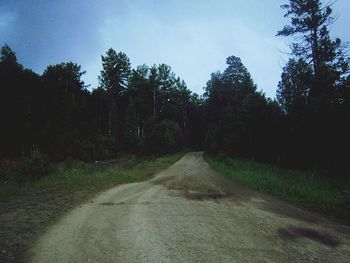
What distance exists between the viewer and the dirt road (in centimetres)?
575

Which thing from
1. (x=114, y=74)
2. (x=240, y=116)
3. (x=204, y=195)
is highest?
(x=114, y=74)

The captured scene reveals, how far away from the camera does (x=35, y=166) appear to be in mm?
18969

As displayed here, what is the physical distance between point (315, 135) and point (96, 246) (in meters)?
22.1

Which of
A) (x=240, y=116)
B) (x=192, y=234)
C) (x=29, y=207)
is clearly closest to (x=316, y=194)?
(x=192, y=234)

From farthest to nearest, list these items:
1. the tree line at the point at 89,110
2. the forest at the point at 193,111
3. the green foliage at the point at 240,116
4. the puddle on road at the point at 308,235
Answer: the tree line at the point at 89,110, the green foliage at the point at 240,116, the forest at the point at 193,111, the puddle on road at the point at 308,235

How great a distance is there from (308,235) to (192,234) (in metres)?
3.02

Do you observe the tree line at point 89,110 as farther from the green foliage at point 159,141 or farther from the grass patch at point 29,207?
the grass patch at point 29,207

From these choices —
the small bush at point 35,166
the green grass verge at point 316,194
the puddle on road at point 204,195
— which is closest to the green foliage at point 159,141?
the small bush at point 35,166

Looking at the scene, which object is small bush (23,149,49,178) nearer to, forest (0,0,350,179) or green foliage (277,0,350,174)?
forest (0,0,350,179)

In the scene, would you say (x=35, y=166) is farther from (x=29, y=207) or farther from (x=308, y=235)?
(x=308, y=235)

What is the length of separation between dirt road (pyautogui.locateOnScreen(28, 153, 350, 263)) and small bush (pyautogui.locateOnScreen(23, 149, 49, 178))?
995 cm

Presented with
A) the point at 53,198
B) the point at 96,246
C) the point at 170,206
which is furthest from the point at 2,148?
the point at 96,246

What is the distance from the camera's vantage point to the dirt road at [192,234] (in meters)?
5.75

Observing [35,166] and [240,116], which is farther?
[240,116]
